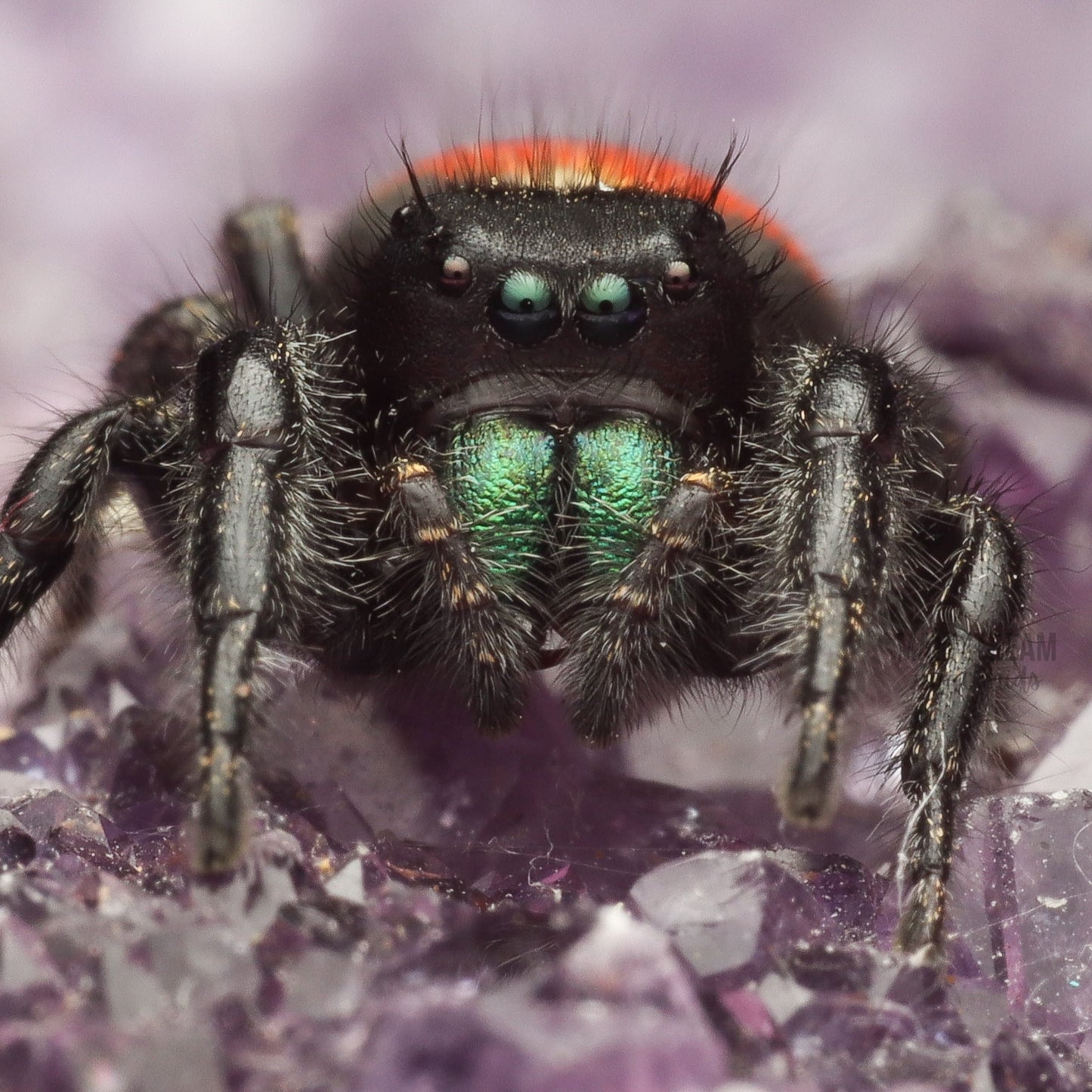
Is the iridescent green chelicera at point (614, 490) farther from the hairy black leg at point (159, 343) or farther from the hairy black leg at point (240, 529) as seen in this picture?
the hairy black leg at point (159, 343)

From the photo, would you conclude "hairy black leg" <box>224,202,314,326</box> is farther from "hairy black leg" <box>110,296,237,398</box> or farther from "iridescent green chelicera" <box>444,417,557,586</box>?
"iridescent green chelicera" <box>444,417,557,586</box>

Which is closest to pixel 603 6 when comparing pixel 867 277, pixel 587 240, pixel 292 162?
pixel 292 162

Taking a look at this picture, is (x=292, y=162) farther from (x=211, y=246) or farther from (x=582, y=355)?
(x=582, y=355)

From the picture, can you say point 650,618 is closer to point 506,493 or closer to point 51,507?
point 506,493

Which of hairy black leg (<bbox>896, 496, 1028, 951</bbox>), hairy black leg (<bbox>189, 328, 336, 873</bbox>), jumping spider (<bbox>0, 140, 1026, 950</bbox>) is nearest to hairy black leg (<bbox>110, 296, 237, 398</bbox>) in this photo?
jumping spider (<bbox>0, 140, 1026, 950</bbox>)

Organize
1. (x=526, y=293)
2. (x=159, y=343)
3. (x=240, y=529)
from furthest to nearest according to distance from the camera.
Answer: (x=159, y=343) < (x=526, y=293) < (x=240, y=529)

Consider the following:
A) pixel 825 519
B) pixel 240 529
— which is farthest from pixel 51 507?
pixel 825 519
